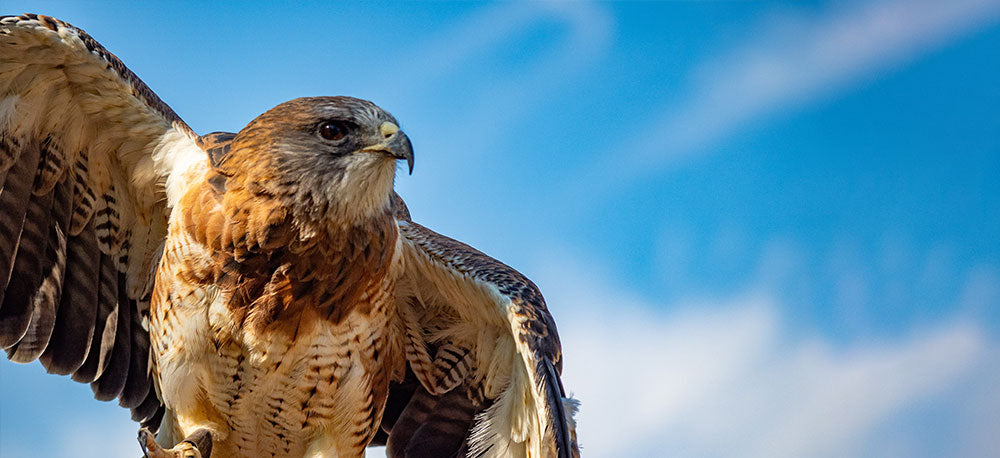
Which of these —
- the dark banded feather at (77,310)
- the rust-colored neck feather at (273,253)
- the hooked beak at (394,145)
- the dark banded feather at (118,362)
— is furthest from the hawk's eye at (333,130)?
the dark banded feather at (118,362)

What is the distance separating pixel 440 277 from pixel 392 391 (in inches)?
41.9

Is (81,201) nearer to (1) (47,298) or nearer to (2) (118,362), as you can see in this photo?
→ (1) (47,298)

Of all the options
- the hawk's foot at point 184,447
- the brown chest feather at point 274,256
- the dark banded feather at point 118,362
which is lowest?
the hawk's foot at point 184,447

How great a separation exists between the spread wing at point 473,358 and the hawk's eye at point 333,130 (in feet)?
3.68

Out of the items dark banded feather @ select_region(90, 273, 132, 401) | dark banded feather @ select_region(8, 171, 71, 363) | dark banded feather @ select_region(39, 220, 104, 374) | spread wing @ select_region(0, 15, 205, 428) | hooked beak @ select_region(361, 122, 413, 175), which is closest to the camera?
hooked beak @ select_region(361, 122, 413, 175)

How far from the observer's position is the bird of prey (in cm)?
604

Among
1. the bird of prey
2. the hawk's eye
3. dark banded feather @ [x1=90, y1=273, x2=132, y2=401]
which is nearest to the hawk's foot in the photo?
the bird of prey

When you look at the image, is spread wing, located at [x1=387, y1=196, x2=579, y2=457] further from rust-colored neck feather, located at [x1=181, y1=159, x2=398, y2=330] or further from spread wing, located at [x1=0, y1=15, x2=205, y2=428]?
spread wing, located at [x1=0, y1=15, x2=205, y2=428]

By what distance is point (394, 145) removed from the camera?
5918mm

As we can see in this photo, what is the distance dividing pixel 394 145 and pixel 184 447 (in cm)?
222

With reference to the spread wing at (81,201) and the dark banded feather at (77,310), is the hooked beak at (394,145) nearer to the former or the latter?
the spread wing at (81,201)

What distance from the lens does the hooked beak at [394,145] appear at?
5.91 metres

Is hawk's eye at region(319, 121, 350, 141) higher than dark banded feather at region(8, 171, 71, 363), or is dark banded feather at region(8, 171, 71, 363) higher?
hawk's eye at region(319, 121, 350, 141)

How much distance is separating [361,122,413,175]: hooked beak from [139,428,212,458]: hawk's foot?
206cm
